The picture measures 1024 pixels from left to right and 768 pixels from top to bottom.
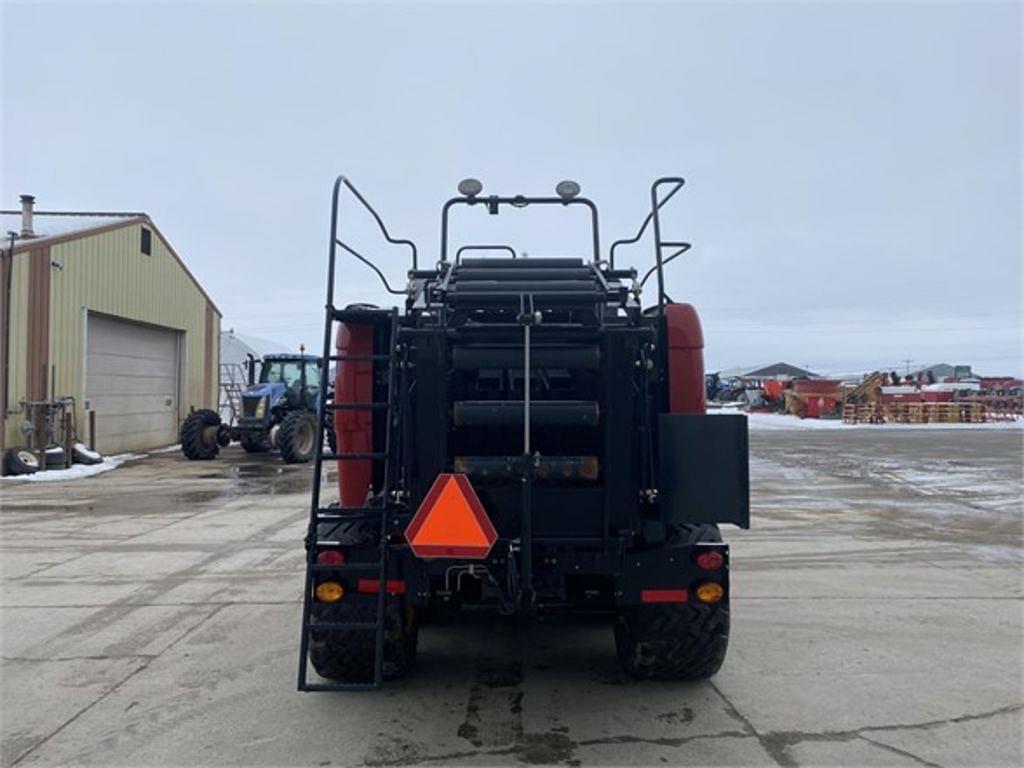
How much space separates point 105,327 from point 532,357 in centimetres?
1953

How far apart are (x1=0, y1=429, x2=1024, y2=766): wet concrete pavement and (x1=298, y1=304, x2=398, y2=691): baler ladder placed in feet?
1.44

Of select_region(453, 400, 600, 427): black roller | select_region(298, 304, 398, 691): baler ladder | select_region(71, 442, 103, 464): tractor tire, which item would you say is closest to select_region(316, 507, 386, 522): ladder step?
select_region(298, 304, 398, 691): baler ladder

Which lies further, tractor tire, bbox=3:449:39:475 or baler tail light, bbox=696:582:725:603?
tractor tire, bbox=3:449:39:475

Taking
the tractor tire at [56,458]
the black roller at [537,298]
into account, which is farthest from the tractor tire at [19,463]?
the black roller at [537,298]

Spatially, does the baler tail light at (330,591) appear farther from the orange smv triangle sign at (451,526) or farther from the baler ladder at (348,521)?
the orange smv triangle sign at (451,526)

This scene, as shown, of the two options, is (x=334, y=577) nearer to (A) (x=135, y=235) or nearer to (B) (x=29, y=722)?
(B) (x=29, y=722)

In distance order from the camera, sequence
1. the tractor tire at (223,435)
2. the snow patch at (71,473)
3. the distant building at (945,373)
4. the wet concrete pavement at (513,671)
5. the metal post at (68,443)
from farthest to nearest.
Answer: the distant building at (945,373) → the tractor tire at (223,435) → the metal post at (68,443) → the snow patch at (71,473) → the wet concrete pavement at (513,671)

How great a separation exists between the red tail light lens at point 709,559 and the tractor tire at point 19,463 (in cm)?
1578

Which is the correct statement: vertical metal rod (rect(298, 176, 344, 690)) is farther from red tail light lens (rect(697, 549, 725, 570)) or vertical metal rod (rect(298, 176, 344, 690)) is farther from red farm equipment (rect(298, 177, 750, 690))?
red tail light lens (rect(697, 549, 725, 570))

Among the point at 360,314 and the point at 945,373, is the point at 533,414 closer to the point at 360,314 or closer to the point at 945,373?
the point at 360,314

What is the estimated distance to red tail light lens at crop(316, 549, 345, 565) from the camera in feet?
13.1

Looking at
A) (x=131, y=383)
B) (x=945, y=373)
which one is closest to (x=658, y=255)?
(x=131, y=383)

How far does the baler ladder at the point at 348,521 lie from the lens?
3.88 m

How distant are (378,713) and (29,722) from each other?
1746 millimetres
